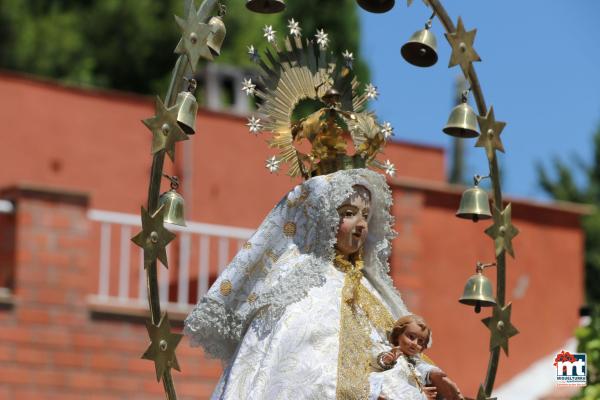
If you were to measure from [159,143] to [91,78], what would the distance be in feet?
65.5

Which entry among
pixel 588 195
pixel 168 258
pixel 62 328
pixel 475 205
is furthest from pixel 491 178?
pixel 588 195

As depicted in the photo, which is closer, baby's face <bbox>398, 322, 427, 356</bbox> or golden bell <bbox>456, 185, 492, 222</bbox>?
baby's face <bbox>398, 322, 427, 356</bbox>

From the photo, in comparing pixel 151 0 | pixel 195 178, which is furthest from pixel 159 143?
pixel 151 0

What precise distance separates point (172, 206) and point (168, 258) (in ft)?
28.8

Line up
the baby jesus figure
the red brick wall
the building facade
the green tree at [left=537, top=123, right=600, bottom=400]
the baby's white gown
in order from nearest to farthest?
the baby's white gown → the baby jesus figure → the red brick wall → the building facade → the green tree at [left=537, top=123, right=600, bottom=400]

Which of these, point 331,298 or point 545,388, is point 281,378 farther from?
point 545,388

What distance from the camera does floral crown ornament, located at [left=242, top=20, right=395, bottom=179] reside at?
986cm

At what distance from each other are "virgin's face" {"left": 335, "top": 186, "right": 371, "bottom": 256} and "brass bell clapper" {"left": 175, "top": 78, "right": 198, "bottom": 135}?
920 millimetres

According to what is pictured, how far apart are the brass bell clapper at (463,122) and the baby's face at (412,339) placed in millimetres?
1533

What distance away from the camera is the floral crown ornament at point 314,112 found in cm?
986

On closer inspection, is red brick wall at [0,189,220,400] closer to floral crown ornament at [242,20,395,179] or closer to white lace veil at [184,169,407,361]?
floral crown ornament at [242,20,395,179]

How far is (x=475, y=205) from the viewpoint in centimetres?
1038

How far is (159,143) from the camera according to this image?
932 centimetres

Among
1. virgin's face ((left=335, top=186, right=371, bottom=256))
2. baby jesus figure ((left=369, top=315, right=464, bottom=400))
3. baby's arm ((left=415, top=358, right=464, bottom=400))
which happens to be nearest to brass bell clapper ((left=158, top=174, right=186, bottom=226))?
virgin's face ((left=335, top=186, right=371, bottom=256))
